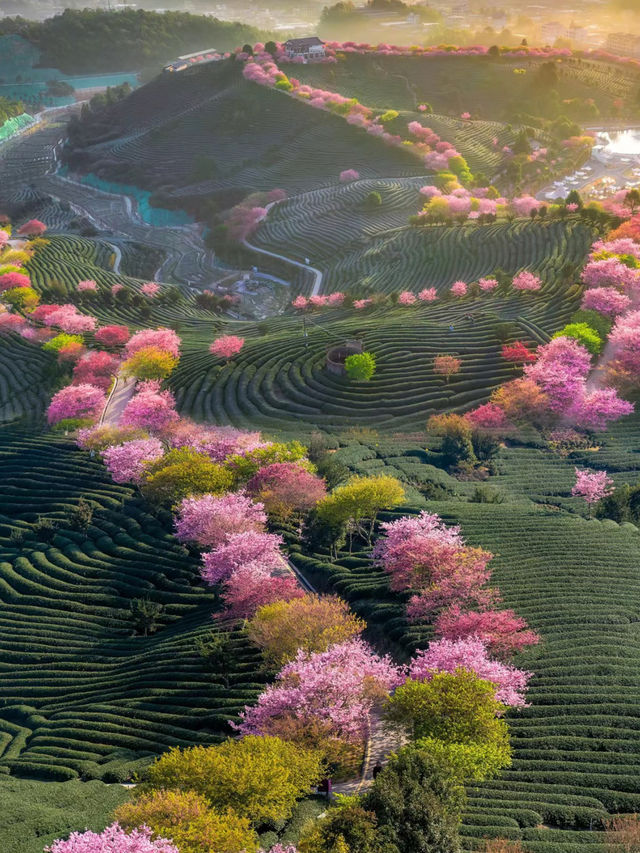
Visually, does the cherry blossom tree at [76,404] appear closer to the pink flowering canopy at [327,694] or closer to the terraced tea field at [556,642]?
the terraced tea field at [556,642]

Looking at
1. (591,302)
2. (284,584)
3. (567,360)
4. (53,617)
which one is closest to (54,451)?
(53,617)

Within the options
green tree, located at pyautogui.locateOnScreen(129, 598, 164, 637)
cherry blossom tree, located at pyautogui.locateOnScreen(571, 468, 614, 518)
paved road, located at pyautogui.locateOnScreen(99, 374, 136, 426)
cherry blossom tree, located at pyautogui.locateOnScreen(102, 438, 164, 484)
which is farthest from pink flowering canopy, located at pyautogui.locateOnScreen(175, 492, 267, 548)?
cherry blossom tree, located at pyautogui.locateOnScreen(571, 468, 614, 518)

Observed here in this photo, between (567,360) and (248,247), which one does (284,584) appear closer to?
(567,360)

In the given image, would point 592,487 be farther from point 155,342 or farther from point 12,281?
point 12,281

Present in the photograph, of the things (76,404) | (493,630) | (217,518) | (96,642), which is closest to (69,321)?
(76,404)

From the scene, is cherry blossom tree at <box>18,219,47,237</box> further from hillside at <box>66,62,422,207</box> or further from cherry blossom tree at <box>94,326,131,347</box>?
cherry blossom tree at <box>94,326,131,347</box>

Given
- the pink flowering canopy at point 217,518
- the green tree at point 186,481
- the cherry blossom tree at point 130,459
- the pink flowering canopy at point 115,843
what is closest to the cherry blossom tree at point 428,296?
the cherry blossom tree at point 130,459

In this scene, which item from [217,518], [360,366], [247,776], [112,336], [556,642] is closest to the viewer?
[247,776]
